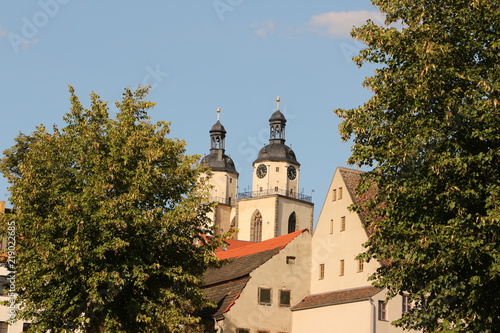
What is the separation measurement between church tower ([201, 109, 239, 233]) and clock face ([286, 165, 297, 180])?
12.6m

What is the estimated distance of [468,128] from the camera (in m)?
29.0

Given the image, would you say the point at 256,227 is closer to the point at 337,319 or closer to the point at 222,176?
the point at 222,176

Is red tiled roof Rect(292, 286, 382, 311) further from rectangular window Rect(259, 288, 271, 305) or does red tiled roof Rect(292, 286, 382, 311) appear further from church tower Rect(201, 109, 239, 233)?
church tower Rect(201, 109, 239, 233)

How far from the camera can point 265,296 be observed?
58.8 meters

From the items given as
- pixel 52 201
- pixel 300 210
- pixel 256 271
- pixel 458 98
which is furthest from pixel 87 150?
pixel 300 210

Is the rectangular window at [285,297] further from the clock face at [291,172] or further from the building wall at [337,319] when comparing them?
the clock face at [291,172]

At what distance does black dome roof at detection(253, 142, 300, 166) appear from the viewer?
161750 millimetres

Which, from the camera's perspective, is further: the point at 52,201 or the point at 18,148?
the point at 18,148

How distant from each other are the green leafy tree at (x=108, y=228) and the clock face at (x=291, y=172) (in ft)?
378

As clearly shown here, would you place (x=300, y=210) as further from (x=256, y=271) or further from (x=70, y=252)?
(x=70, y=252)

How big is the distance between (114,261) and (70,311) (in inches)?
131

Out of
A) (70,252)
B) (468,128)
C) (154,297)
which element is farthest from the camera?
(154,297)

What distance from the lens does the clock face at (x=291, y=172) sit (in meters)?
162

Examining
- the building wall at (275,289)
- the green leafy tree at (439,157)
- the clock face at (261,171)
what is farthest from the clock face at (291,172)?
the green leafy tree at (439,157)
